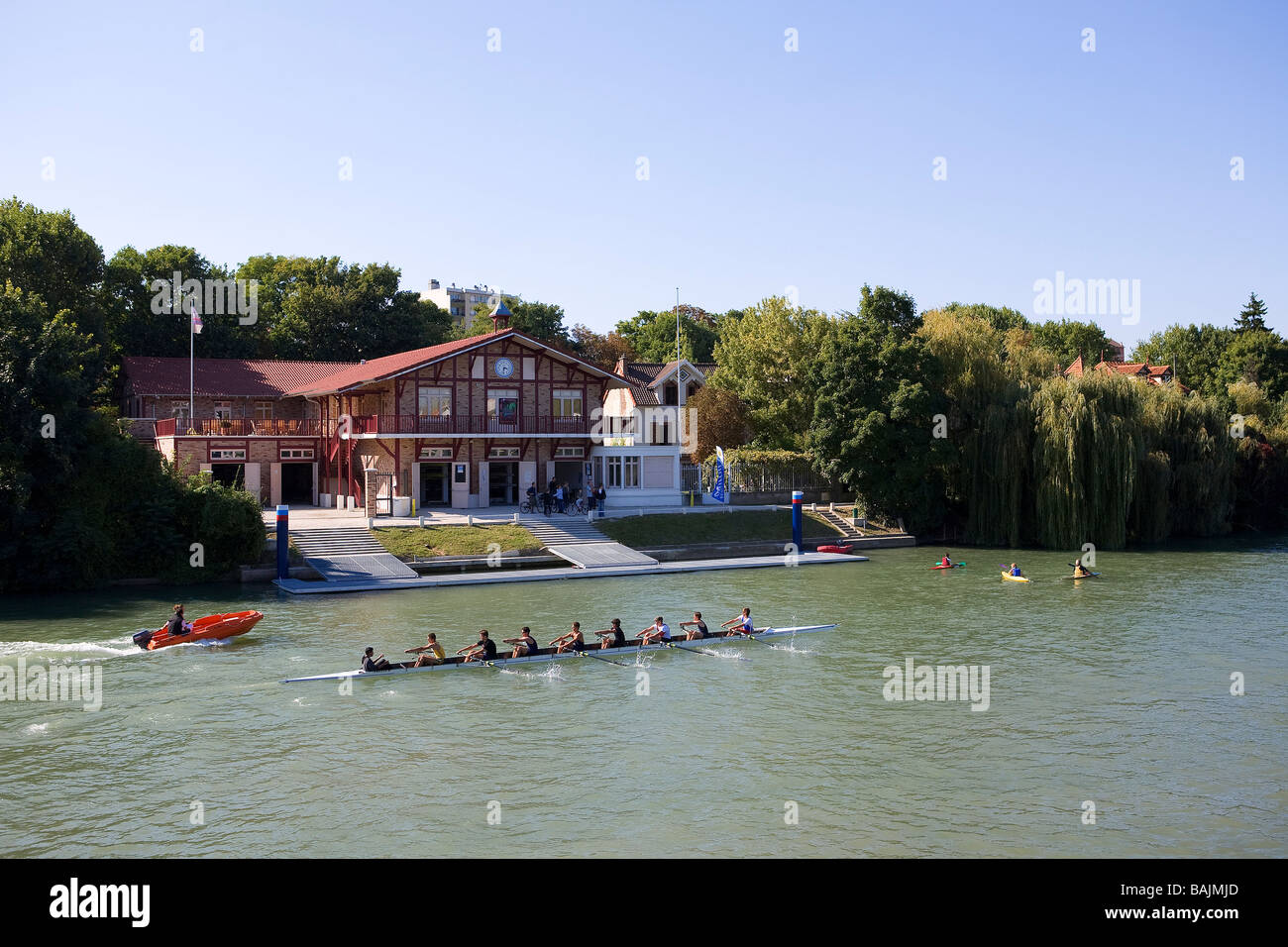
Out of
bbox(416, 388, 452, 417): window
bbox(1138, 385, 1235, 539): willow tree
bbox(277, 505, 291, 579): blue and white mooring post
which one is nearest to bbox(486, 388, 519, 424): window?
bbox(416, 388, 452, 417): window

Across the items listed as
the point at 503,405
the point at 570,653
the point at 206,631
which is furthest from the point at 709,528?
the point at 206,631

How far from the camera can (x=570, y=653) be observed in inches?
1115

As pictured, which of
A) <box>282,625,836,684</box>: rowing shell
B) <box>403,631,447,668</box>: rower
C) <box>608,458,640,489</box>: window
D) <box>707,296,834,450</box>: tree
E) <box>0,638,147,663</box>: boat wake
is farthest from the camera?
<box>707,296,834,450</box>: tree

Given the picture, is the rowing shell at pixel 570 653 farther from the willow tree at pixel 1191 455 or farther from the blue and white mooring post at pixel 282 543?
the willow tree at pixel 1191 455

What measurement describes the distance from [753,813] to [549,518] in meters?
34.9

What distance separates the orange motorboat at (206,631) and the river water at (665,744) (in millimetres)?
584

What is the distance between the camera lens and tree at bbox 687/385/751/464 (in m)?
71.9

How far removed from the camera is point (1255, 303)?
100 meters

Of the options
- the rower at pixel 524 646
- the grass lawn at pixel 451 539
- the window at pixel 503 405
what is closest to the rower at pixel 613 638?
the rower at pixel 524 646

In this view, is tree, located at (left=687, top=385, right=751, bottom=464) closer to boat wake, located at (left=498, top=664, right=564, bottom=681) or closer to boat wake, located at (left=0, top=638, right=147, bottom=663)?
boat wake, located at (left=498, top=664, right=564, bottom=681)

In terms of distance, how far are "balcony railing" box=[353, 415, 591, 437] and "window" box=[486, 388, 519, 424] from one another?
151 millimetres

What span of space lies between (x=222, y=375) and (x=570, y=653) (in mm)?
43773

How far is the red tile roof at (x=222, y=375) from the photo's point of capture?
6038 centimetres
